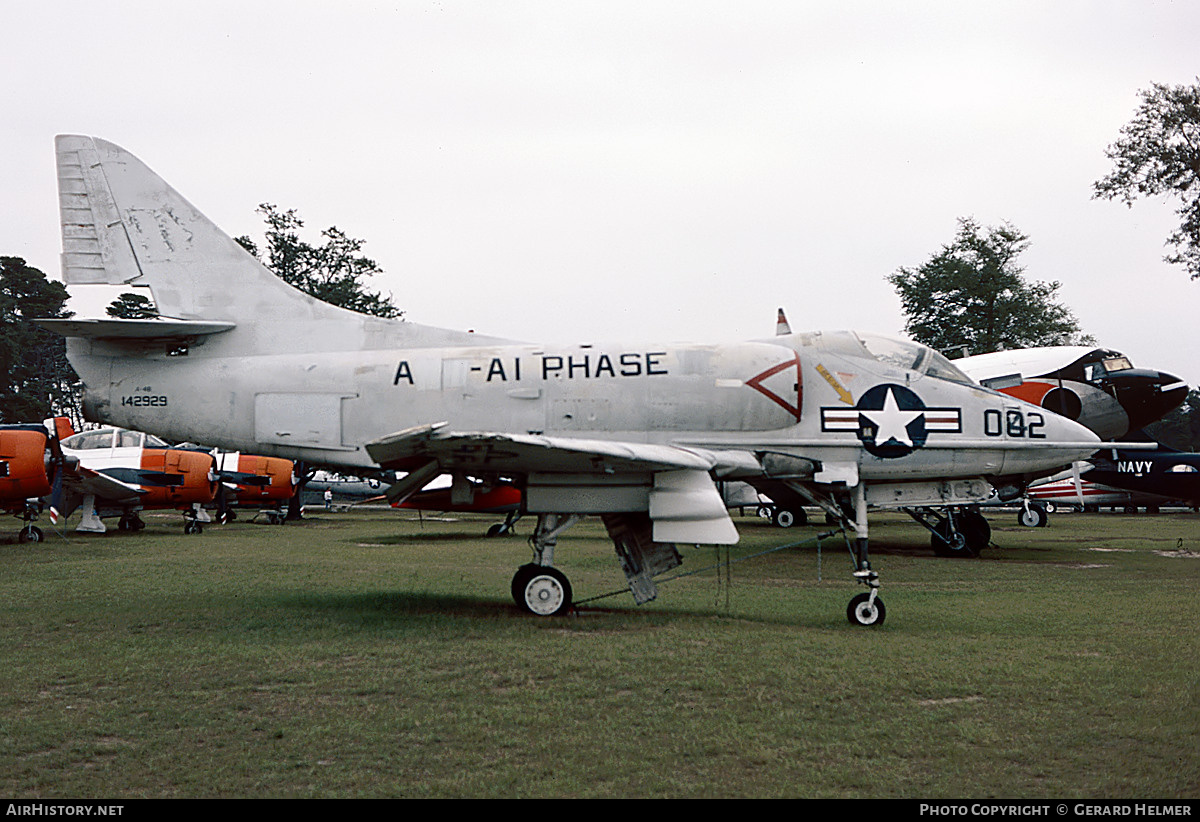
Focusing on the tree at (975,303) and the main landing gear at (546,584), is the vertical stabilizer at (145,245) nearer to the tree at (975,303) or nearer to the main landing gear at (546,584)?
the main landing gear at (546,584)

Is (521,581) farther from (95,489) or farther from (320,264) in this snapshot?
(320,264)

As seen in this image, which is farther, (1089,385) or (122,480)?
(122,480)

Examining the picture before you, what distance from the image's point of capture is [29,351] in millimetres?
73000

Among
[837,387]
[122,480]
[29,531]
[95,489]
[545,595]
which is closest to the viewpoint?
[545,595]

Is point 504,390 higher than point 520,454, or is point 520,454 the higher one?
point 504,390

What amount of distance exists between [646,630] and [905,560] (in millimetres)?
10083

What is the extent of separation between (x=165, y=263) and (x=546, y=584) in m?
5.73

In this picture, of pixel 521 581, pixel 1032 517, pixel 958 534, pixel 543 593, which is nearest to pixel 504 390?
pixel 521 581

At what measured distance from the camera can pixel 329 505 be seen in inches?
1971

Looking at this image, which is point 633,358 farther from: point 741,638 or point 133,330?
point 133,330

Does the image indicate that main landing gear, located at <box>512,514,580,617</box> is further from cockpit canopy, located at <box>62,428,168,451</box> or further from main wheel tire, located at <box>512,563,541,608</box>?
cockpit canopy, located at <box>62,428,168,451</box>

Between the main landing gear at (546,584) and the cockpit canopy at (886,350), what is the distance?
3683mm

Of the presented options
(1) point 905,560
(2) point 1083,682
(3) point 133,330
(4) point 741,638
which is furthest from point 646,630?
(1) point 905,560

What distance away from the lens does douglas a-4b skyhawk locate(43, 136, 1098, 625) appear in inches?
408
